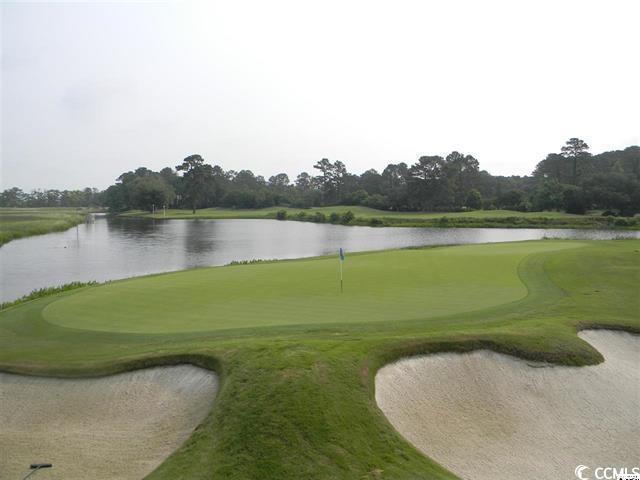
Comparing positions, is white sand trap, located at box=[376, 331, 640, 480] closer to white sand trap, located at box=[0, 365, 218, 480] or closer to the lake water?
white sand trap, located at box=[0, 365, 218, 480]

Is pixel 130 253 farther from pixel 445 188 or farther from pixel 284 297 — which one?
pixel 445 188

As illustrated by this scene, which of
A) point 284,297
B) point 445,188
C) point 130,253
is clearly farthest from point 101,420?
point 445,188

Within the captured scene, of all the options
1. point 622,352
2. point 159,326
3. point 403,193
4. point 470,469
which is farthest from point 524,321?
point 403,193

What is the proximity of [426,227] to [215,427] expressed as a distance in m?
75.4

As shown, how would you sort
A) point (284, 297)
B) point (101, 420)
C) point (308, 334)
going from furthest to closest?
point (284, 297) → point (308, 334) → point (101, 420)

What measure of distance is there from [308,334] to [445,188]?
105m

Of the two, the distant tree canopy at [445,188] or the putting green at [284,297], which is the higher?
the distant tree canopy at [445,188]

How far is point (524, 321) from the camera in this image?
12.8 m

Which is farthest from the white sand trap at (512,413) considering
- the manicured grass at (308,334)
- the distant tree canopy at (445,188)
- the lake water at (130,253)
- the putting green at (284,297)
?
the distant tree canopy at (445,188)

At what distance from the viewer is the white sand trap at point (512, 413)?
7.20 meters

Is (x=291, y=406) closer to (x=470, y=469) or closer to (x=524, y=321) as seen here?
(x=470, y=469)

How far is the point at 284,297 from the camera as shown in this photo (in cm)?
1562

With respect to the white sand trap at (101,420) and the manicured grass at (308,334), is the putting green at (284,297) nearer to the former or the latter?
the manicured grass at (308,334)

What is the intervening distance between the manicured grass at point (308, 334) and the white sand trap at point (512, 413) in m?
0.41
